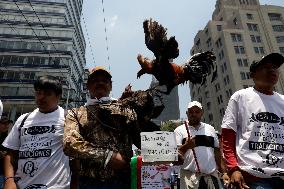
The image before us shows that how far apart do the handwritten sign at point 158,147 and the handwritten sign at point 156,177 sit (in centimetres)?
7

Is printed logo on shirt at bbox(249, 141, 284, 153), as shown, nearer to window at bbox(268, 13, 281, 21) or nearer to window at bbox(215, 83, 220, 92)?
window at bbox(215, 83, 220, 92)

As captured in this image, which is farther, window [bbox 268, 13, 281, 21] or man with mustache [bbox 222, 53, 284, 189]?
window [bbox 268, 13, 281, 21]

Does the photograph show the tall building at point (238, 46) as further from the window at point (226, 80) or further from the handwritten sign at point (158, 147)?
the handwritten sign at point (158, 147)

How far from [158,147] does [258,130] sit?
1053 mm

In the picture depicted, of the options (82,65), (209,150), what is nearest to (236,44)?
(82,65)

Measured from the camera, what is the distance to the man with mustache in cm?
261

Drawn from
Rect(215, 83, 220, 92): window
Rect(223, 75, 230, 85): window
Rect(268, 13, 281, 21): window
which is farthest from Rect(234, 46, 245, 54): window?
Rect(268, 13, 281, 21): window

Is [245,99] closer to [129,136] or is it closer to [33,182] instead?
[129,136]

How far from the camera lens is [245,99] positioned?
302 cm

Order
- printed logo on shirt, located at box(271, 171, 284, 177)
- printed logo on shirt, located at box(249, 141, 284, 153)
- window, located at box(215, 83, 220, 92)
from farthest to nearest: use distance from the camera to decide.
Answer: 1. window, located at box(215, 83, 220, 92)
2. printed logo on shirt, located at box(249, 141, 284, 153)
3. printed logo on shirt, located at box(271, 171, 284, 177)

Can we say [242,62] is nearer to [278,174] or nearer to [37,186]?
[278,174]

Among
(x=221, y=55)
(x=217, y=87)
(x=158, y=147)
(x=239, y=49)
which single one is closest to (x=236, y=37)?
(x=239, y=49)

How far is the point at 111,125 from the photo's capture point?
2.66 m

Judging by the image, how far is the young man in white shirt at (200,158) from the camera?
15.7 feet
